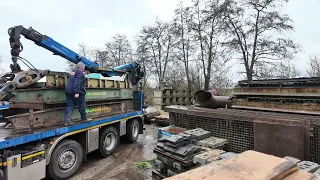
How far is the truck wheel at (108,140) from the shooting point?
673cm

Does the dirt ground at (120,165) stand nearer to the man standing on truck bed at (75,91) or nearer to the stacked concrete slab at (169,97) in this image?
the man standing on truck bed at (75,91)

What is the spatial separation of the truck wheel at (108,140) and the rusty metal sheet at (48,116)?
1.85 feet

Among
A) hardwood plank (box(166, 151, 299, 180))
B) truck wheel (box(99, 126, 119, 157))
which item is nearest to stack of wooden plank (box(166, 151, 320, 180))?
hardwood plank (box(166, 151, 299, 180))

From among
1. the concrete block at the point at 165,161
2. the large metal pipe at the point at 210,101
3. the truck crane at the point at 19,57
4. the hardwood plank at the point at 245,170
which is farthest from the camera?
the large metal pipe at the point at 210,101

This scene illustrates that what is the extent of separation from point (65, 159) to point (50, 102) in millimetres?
1404

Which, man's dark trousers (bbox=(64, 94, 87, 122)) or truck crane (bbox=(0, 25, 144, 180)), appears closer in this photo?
truck crane (bbox=(0, 25, 144, 180))

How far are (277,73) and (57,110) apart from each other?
12.1 metres

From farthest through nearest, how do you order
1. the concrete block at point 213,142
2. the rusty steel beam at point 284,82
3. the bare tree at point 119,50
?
1. the bare tree at point 119,50
2. the rusty steel beam at point 284,82
3. the concrete block at point 213,142

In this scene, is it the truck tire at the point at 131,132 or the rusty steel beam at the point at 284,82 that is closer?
the rusty steel beam at the point at 284,82

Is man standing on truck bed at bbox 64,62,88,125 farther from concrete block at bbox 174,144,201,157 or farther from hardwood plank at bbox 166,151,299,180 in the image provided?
hardwood plank at bbox 166,151,299,180

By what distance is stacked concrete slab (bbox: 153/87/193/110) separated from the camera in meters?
13.5

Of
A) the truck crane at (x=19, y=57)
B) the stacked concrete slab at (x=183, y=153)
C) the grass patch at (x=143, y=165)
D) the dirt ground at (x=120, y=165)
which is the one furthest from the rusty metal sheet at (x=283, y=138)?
the truck crane at (x=19, y=57)

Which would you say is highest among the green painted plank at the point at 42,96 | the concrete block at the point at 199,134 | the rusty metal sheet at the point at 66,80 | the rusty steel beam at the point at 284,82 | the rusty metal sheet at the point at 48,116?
the rusty metal sheet at the point at 66,80

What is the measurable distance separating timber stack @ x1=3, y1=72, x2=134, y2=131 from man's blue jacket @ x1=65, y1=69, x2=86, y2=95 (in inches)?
13.5
